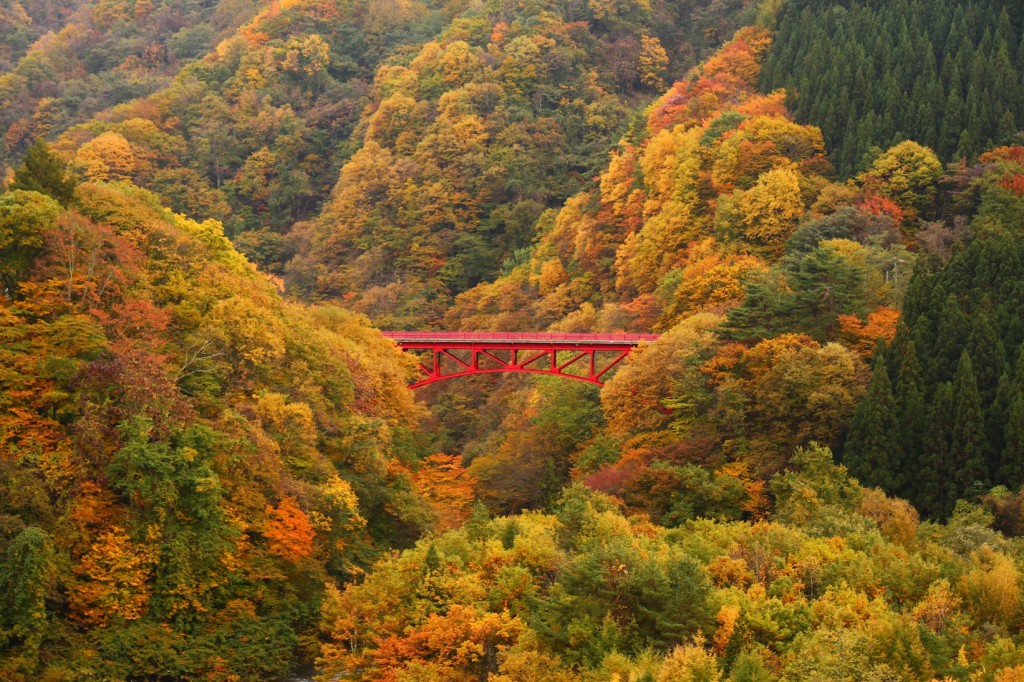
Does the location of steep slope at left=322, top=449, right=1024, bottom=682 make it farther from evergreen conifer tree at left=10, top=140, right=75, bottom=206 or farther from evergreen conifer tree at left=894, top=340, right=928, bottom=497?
evergreen conifer tree at left=10, top=140, right=75, bottom=206

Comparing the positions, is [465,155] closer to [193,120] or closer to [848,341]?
[193,120]

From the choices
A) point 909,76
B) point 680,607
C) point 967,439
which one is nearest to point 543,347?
point 967,439

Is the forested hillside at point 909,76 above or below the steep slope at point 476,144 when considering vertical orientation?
above

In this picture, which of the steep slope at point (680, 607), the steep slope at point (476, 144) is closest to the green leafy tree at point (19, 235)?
the steep slope at point (680, 607)

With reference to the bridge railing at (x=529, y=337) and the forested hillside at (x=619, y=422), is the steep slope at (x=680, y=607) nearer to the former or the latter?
the forested hillside at (x=619, y=422)

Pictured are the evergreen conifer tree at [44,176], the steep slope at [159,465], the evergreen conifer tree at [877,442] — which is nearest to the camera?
the steep slope at [159,465]

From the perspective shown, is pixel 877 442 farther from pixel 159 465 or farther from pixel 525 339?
pixel 159 465

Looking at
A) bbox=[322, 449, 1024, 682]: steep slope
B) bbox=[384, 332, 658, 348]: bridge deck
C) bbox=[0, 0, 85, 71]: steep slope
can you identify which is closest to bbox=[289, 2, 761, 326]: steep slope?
bbox=[384, 332, 658, 348]: bridge deck
